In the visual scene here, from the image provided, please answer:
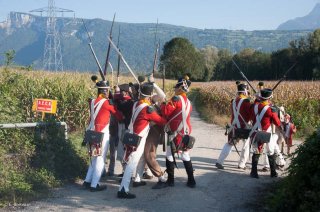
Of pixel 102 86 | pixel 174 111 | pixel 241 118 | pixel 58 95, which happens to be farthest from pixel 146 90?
pixel 58 95

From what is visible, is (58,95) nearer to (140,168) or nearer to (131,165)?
(140,168)

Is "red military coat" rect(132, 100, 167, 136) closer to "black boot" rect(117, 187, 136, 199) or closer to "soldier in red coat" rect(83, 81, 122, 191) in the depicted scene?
"soldier in red coat" rect(83, 81, 122, 191)

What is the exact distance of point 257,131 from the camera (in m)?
9.28

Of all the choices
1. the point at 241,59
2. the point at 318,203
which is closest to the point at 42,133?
the point at 318,203

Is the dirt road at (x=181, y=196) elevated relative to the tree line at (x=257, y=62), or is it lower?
lower

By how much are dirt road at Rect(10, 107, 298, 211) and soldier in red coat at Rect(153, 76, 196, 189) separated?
425 millimetres

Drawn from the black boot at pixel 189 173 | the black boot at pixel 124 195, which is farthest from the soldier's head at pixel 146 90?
the black boot at pixel 124 195

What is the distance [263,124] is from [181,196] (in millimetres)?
2566

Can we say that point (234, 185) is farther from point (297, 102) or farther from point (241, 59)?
point (241, 59)

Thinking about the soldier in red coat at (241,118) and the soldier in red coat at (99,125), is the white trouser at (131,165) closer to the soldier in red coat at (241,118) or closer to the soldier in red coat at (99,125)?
the soldier in red coat at (99,125)

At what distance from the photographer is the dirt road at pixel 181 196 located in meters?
7.46

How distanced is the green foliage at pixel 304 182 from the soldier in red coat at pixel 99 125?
357 centimetres

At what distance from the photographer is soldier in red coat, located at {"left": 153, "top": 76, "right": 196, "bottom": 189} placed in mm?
8430

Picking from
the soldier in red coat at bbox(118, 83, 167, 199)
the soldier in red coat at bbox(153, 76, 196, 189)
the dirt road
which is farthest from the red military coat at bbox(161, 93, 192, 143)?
the dirt road
